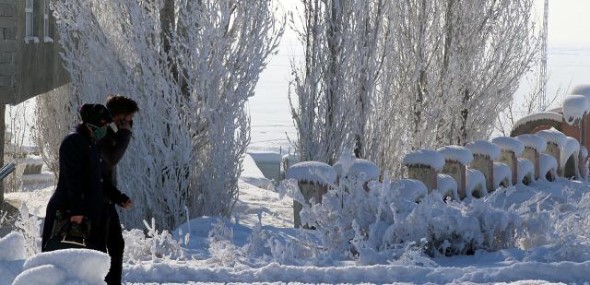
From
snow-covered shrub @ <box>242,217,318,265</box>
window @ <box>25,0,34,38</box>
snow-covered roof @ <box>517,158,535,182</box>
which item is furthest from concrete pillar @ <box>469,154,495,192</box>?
window @ <box>25,0,34,38</box>

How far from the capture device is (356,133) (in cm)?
1675

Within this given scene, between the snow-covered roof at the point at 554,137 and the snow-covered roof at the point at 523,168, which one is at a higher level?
the snow-covered roof at the point at 554,137

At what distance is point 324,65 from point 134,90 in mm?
3541

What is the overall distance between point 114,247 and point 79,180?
0.60 m

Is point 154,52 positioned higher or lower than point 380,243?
higher

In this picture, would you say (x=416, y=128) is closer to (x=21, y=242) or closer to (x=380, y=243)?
(x=380, y=243)

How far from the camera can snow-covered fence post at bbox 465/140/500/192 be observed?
15.9 metres

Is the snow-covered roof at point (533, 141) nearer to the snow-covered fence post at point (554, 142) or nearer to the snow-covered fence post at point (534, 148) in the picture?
the snow-covered fence post at point (534, 148)

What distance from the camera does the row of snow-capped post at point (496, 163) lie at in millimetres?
14039

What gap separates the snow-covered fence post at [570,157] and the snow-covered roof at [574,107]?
0.40 metres

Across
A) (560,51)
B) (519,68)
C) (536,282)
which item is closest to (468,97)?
(519,68)

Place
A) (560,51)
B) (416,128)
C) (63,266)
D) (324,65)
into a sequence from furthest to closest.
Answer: (560,51)
(416,128)
(324,65)
(63,266)

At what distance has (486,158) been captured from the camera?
15.9m

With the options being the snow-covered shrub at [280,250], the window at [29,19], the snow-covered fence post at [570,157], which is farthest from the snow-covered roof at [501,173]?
the window at [29,19]
